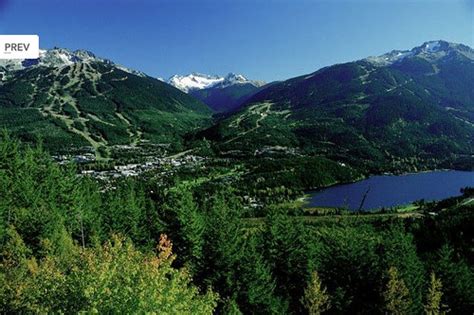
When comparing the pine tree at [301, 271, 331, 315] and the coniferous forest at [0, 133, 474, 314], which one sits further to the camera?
the coniferous forest at [0, 133, 474, 314]

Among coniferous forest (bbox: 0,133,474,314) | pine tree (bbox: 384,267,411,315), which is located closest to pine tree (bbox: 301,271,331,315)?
coniferous forest (bbox: 0,133,474,314)

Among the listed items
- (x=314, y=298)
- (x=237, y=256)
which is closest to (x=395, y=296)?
(x=314, y=298)

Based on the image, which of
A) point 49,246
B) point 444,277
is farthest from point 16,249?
point 444,277

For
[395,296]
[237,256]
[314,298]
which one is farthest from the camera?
[237,256]

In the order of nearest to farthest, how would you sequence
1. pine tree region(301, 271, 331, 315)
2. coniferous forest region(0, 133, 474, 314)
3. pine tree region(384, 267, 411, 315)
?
pine tree region(301, 271, 331, 315), pine tree region(384, 267, 411, 315), coniferous forest region(0, 133, 474, 314)

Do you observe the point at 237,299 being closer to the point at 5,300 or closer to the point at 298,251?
the point at 298,251

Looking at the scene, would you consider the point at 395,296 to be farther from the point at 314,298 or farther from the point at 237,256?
the point at 237,256

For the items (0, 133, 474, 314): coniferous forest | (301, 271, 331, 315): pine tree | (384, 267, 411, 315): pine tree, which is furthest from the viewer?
(0, 133, 474, 314): coniferous forest

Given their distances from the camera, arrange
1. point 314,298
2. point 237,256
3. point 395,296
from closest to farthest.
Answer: point 314,298 < point 395,296 < point 237,256

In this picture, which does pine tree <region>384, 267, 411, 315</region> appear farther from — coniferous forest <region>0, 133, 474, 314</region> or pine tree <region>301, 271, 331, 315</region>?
pine tree <region>301, 271, 331, 315</region>
